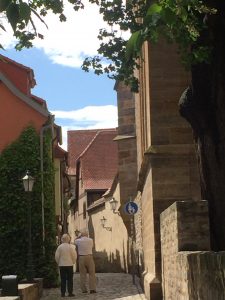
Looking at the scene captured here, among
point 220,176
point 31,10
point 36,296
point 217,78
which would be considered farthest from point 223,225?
point 36,296

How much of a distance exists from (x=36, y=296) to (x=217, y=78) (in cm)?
834

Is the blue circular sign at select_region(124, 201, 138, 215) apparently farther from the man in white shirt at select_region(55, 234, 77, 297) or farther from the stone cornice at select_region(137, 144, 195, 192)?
the stone cornice at select_region(137, 144, 195, 192)

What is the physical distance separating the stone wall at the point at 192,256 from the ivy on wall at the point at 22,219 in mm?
9560

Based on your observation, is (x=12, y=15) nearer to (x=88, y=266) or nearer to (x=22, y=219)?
(x=88, y=266)

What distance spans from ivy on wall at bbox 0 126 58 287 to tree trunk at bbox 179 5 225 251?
11607 millimetres

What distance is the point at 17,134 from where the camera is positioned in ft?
69.7

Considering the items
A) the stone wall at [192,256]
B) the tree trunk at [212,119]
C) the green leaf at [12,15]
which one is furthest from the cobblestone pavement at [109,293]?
the green leaf at [12,15]

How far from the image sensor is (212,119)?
27.8ft

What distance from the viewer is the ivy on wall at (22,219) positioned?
1977 cm

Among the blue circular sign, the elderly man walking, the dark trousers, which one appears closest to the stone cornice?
the elderly man walking

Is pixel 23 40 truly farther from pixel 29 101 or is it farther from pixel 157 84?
pixel 29 101

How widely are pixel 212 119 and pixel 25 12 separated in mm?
4419

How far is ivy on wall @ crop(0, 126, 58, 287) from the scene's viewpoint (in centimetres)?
1977

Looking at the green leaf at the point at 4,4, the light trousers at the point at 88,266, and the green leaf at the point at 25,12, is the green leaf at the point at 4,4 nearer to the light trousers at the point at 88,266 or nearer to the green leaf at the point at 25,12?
the green leaf at the point at 25,12
